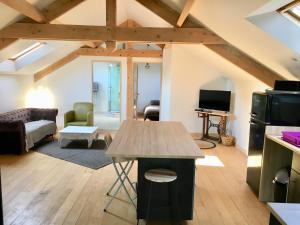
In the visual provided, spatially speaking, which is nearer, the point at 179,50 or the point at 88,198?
the point at 88,198

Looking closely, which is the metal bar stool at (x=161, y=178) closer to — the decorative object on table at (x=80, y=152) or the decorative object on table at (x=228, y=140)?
the decorative object on table at (x=80, y=152)

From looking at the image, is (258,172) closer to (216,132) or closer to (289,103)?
(289,103)

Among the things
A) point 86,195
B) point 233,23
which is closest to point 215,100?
point 233,23

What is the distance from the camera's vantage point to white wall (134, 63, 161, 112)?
34.0 ft

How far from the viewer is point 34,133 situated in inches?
210

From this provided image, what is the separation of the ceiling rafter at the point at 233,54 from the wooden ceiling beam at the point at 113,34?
213 millimetres

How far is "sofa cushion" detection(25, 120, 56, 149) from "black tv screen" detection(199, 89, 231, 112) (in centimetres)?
372

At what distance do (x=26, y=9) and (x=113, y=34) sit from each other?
1.38m

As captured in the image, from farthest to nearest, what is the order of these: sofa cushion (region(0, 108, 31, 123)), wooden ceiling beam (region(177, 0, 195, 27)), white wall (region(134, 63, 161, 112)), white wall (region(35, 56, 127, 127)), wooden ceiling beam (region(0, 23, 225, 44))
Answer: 1. white wall (region(134, 63, 161, 112))
2. white wall (region(35, 56, 127, 127))
3. sofa cushion (region(0, 108, 31, 123))
4. wooden ceiling beam (region(0, 23, 225, 44))
5. wooden ceiling beam (region(177, 0, 195, 27))

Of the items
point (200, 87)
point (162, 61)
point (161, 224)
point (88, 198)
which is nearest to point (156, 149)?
point (161, 224)

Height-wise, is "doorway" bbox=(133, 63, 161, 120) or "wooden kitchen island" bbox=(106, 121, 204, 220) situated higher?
"doorway" bbox=(133, 63, 161, 120)

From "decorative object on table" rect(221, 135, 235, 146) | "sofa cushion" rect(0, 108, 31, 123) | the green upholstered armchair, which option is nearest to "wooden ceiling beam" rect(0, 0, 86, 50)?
"sofa cushion" rect(0, 108, 31, 123)

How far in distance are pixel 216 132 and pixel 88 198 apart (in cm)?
450

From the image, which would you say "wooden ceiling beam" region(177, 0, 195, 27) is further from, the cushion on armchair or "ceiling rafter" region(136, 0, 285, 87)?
the cushion on armchair
